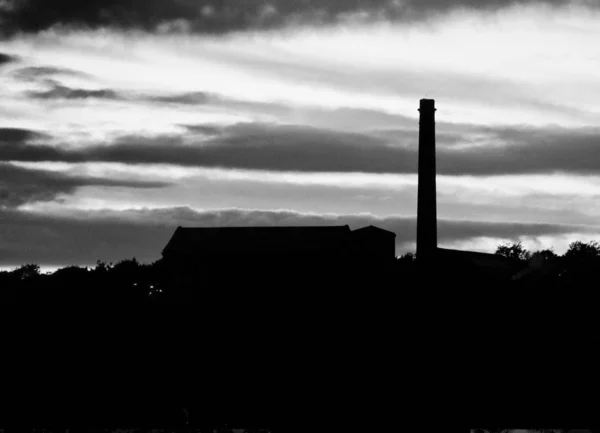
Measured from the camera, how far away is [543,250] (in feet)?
350

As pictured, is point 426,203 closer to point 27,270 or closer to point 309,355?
point 309,355

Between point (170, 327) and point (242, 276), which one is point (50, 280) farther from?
point (170, 327)

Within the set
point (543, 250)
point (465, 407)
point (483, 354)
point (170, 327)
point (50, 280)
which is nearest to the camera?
point (465, 407)

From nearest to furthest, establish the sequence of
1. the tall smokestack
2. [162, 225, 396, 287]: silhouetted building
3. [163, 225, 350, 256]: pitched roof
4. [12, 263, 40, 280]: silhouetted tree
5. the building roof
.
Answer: the tall smokestack
the building roof
[162, 225, 396, 287]: silhouetted building
[163, 225, 350, 256]: pitched roof
[12, 263, 40, 280]: silhouetted tree

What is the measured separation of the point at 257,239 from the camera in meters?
76.8

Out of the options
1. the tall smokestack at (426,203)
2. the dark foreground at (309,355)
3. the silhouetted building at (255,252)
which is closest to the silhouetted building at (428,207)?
the tall smokestack at (426,203)

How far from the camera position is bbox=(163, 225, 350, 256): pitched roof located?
76.0 meters

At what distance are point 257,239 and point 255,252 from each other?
166 centimetres

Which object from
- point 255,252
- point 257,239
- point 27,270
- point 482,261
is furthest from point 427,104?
point 27,270

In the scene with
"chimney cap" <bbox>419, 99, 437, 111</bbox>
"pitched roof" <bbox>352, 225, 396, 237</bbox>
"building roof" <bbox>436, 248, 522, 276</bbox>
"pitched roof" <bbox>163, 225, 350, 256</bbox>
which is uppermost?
"chimney cap" <bbox>419, 99, 437, 111</bbox>

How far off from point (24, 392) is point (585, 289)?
1212 inches

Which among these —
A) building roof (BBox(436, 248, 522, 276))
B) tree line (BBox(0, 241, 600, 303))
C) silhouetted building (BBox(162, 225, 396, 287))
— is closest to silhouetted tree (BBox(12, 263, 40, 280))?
tree line (BBox(0, 241, 600, 303))

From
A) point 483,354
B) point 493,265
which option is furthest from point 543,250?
point 483,354

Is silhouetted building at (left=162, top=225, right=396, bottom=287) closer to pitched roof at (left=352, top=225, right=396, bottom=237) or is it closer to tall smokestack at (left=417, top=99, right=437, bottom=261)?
pitched roof at (left=352, top=225, right=396, bottom=237)
